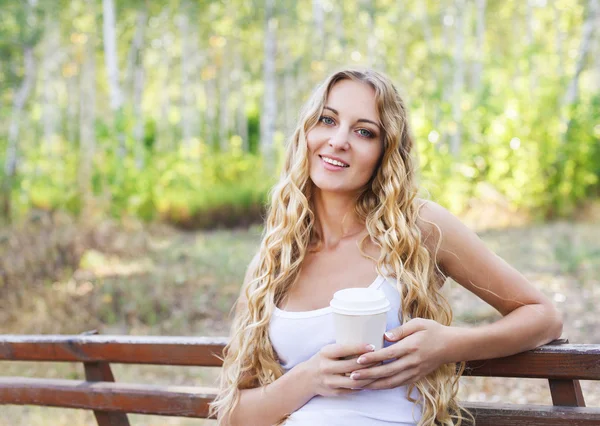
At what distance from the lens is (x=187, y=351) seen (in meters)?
2.30

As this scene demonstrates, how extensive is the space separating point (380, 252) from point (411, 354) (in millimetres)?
354

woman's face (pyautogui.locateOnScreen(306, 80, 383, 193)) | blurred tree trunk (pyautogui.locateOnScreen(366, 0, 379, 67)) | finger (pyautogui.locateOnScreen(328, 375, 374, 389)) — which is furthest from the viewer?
blurred tree trunk (pyautogui.locateOnScreen(366, 0, 379, 67))

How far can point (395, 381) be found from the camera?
164 cm

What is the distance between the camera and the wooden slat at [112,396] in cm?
235

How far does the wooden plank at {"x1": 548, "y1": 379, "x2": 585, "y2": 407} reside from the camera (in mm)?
1911

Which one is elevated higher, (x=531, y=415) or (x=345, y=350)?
(x=345, y=350)

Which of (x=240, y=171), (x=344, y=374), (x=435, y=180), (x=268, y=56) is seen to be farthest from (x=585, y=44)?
(x=344, y=374)

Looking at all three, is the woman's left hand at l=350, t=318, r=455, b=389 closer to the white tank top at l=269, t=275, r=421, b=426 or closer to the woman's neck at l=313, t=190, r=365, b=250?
the white tank top at l=269, t=275, r=421, b=426

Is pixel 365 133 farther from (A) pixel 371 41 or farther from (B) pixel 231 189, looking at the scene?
(A) pixel 371 41

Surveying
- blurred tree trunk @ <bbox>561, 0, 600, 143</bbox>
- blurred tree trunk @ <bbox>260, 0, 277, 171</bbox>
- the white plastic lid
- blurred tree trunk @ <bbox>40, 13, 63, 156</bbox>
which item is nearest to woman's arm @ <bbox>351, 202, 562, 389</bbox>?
the white plastic lid

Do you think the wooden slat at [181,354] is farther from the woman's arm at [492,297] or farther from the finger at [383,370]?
the finger at [383,370]

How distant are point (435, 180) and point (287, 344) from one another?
302 inches

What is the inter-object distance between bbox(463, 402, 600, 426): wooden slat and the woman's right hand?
0.48 meters

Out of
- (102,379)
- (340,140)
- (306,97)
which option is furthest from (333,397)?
(306,97)
